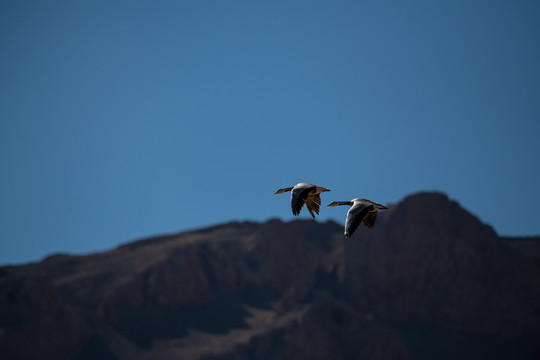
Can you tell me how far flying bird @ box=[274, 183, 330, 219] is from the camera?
2338cm

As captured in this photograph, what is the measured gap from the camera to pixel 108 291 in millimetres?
114438

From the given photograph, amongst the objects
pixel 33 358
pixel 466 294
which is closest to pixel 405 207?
pixel 466 294

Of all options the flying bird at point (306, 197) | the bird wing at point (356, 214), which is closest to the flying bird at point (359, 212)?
the bird wing at point (356, 214)

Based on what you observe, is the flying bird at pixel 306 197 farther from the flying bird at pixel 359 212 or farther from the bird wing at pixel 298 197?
the flying bird at pixel 359 212

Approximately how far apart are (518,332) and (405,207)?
89.3 feet

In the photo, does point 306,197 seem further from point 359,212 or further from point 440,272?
point 440,272

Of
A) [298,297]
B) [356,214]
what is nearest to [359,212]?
[356,214]

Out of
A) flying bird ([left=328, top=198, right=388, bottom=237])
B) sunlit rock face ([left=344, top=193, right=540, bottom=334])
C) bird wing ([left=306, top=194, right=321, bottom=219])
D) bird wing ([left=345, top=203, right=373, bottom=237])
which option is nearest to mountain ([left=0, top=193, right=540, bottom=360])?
sunlit rock face ([left=344, top=193, right=540, bottom=334])

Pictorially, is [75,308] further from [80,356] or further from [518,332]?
[518,332]

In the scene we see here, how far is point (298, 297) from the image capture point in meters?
117

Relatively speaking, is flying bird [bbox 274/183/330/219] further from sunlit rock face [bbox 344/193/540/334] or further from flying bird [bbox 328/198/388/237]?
sunlit rock face [bbox 344/193/540/334]

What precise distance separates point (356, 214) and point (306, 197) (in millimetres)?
2413

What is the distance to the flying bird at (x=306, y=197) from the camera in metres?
23.4

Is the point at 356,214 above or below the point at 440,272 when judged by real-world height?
above
